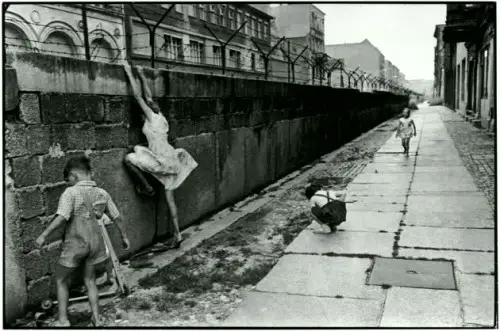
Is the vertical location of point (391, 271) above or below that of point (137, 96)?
below

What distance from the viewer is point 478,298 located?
4129mm

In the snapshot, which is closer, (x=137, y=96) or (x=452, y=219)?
(x=137, y=96)

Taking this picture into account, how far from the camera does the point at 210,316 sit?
4.07 m

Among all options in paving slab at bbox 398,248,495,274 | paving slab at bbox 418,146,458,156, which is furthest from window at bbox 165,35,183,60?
paving slab at bbox 418,146,458,156

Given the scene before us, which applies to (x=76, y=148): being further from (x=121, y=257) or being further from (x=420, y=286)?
(x=420, y=286)

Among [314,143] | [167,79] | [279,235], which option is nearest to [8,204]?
[167,79]

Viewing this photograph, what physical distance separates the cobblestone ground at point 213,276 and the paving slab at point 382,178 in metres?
2.29

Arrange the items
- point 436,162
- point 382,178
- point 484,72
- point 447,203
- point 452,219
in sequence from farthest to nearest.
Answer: point 484,72 → point 436,162 → point 382,178 → point 447,203 → point 452,219

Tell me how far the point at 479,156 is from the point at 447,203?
5.56 m

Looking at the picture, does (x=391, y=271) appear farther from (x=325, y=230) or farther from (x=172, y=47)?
(x=172, y=47)

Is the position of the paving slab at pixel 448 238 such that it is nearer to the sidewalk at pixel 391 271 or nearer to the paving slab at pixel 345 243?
the sidewalk at pixel 391 271

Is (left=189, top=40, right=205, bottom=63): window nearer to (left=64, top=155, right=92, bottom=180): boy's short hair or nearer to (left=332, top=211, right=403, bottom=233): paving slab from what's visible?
(left=332, top=211, right=403, bottom=233): paving slab

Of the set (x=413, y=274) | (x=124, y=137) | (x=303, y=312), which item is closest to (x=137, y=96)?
(x=124, y=137)

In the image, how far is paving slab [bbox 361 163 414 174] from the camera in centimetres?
1100
